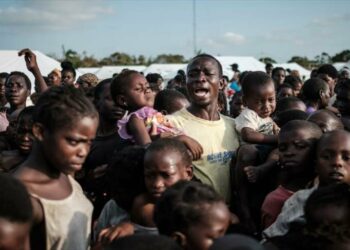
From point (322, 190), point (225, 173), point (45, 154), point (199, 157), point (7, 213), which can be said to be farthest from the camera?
point (225, 173)

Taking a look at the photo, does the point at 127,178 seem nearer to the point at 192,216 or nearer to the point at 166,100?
the point at 192,216

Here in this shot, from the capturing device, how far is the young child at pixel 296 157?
8.27 feet

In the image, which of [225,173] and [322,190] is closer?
[322,190]

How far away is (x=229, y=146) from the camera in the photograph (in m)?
2.95

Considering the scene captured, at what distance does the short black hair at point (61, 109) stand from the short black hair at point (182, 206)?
0.55 m

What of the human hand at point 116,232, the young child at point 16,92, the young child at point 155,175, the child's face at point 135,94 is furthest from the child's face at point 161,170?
the young child at point 16,92

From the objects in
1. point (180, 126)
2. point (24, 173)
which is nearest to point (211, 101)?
point (180, 126)

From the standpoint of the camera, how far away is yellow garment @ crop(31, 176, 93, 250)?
2025mm

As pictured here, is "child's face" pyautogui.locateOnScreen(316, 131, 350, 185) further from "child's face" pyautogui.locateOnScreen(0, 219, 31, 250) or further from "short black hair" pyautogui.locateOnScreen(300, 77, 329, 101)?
"short black hair" pyautogui.locateOnScreen(300, 77, 329, 101)

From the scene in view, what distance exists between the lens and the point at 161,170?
229 centimetres

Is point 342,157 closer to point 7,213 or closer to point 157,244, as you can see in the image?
point 157,244

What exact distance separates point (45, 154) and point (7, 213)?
1.69ft

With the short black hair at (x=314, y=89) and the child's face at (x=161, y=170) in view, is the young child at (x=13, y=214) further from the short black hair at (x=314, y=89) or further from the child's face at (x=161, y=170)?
the short black hair at (x=314, y=89)

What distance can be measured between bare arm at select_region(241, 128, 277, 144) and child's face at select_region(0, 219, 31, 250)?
1.66 metres
